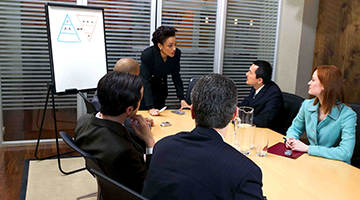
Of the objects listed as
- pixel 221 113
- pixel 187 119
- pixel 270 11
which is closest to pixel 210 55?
pixel 270 11

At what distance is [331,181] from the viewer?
5.35ft

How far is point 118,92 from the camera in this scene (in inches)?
62.1

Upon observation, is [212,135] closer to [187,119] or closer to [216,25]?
[187,119]

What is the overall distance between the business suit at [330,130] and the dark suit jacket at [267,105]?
0.37 meters

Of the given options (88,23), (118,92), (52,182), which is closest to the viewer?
(118,92)

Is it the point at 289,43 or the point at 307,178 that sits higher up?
the point at 289,43

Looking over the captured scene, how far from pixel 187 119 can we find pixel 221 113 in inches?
65.6

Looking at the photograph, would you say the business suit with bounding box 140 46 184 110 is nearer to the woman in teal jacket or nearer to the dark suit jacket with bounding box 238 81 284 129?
the dark suit jacket with bounding box 238 81 284 129

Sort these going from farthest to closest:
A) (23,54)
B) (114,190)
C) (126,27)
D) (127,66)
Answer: (126,27) < (23,54) < (127,66) < (114,190)

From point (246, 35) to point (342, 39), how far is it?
1273mm

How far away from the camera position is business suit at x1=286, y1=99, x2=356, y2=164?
197 centimetres

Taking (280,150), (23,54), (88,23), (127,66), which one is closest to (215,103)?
(280,150)

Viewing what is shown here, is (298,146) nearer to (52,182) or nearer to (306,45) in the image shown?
(52,182)

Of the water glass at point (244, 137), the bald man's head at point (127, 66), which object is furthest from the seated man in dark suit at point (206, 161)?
the bald man's head at point (127, 66)
